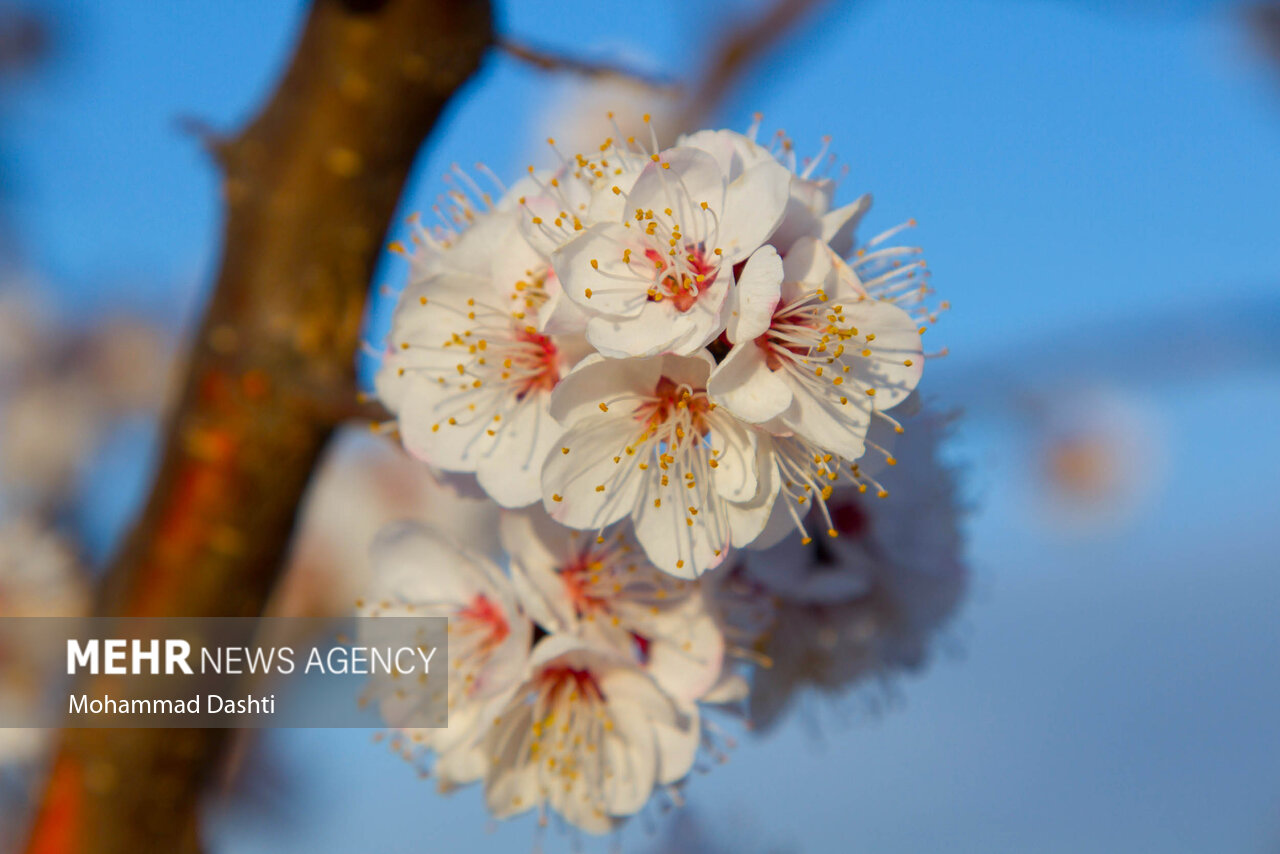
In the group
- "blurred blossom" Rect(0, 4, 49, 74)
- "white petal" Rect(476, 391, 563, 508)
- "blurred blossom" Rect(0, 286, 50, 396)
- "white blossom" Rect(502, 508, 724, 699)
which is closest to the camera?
"white petal" Rect(476, 391, 563, 508)

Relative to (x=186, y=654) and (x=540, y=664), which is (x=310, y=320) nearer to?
(x=186, y=654)

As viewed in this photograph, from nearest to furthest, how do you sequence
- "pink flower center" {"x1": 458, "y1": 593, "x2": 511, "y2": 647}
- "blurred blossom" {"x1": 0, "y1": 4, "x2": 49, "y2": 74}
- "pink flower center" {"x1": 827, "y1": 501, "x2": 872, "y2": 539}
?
1. "pink flower center" {"x1": 458, "y1": 593, "x2": 511, "y2": 647}
2. "pink flower center" {"x1": 827, "y1": 501, "x2": 872, "y2": 539}
3. "blurred blossom" {"x1": 0, "y1": 4, "x2": 49, "y2": 74}

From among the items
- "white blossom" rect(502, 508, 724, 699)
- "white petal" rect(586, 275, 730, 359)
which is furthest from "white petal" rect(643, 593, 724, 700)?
"white petal" rect(586, 275, 730, 359)

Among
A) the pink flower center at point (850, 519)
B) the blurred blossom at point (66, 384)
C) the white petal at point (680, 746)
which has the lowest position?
the white petal at point (680, 746)

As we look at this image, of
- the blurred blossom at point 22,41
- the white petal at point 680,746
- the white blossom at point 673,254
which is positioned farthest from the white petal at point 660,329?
the blurred blossom at point 22,41

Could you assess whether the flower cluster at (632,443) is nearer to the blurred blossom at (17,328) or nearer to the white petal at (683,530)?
the white petal at (683,530)

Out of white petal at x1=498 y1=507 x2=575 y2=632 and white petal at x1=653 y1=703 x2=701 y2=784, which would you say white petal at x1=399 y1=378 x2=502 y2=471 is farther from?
white petal at x1=653 y1=703 x2=701 y2=784

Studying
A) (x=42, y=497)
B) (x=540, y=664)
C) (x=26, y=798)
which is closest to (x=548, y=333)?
(x=540, y=664)

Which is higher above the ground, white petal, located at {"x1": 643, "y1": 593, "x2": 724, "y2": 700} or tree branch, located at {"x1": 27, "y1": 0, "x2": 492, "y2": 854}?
tree branch, located at {"x1": 27, "y1": 0, "x2": 492, "y2": 854}
